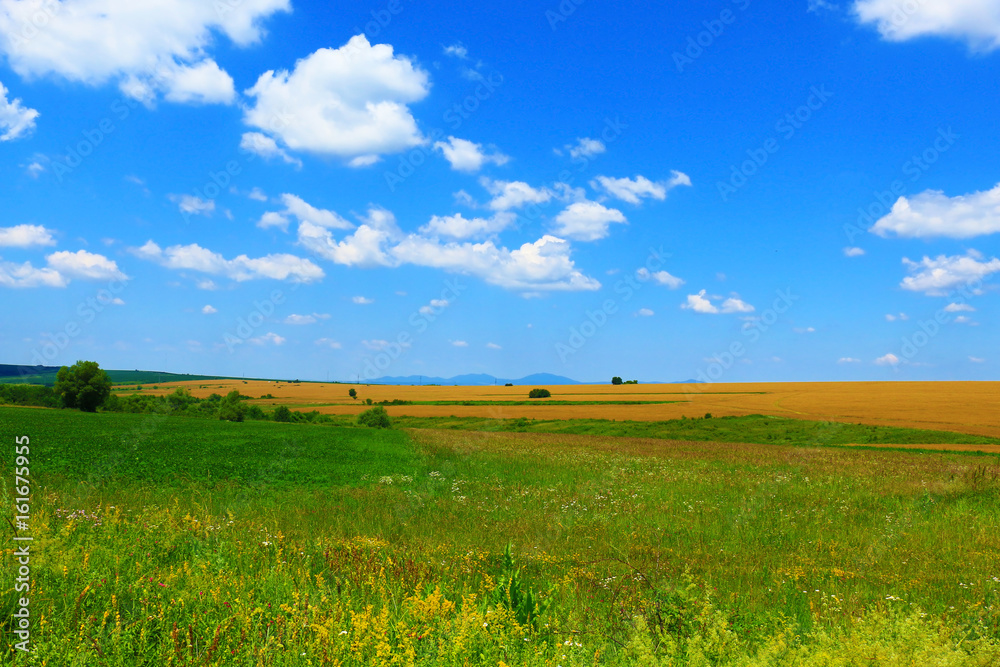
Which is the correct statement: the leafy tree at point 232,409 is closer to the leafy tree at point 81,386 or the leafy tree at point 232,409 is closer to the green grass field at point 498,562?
the leafy tree at point 81,386

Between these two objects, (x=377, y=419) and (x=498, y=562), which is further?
(x=377, y=419)

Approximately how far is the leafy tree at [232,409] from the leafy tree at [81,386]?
13316 millimetres

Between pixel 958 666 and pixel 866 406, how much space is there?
80659mm

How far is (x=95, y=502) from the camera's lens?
10.8m

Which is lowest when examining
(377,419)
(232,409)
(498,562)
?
(377,419)

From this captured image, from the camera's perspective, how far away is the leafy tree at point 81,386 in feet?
194

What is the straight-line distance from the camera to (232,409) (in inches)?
2354

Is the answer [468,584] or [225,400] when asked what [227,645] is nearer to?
[468,584]

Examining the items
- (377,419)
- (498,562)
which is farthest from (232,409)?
(498,562)

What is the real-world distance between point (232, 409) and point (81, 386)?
16.9 m

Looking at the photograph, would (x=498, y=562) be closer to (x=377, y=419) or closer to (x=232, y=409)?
(x=377, y=419)

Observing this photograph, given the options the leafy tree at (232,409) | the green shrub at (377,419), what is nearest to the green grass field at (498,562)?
the green shrub at (377,419)

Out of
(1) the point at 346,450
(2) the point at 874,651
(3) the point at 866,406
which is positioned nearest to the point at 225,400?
(1) the point at 346,450

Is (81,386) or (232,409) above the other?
(81,386)
